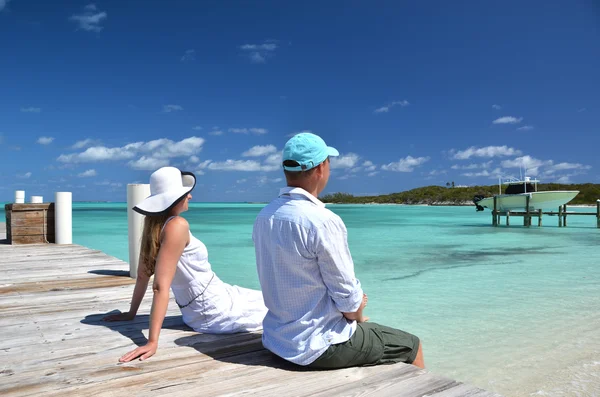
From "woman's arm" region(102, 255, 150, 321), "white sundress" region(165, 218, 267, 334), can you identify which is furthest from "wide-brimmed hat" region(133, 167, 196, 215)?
"woman's arm" region(102, 255, 150, 321)

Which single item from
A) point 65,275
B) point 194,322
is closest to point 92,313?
point 194,322

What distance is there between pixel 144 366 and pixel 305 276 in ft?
3.90

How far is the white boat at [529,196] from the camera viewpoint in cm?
2802

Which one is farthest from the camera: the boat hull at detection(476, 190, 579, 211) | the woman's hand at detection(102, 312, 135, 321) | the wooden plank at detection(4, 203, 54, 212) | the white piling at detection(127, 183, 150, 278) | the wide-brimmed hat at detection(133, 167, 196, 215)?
the boat hull at detection(476, 190, 579, 211)

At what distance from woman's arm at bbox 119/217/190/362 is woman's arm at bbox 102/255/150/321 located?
578mm

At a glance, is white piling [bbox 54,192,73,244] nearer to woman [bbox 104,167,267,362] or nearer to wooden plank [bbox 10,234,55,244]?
wooden plank [bbox 10,234,55,244]

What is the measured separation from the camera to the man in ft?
7.34

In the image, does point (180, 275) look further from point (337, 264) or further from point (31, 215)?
point (31, 215)

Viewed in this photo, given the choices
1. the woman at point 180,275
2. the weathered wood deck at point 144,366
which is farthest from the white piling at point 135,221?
the woman at point 180,275

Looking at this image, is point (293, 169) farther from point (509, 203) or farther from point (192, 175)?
point (509, 203)

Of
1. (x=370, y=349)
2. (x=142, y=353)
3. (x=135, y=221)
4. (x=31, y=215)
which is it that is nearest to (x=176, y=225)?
(x=142, y=353)

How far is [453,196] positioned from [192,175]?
92.0 m

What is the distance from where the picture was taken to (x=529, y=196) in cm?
2855

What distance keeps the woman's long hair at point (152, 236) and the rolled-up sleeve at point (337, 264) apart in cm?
130
